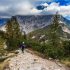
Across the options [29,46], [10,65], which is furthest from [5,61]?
[29,46]

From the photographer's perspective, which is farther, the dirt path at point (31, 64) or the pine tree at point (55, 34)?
the pine tree at point (55, 34)

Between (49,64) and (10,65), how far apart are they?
7.55m

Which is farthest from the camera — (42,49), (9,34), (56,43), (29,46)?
(9,34)

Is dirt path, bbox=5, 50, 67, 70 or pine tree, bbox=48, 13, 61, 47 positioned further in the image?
pine tree, bbox=48, 13, 61, 47

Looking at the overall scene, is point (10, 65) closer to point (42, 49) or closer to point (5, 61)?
point (5, 61)

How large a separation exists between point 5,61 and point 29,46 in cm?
2371

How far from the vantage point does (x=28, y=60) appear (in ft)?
158

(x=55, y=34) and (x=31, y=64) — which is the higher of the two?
(x=55, y=34)

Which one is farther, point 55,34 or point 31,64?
point 55,34

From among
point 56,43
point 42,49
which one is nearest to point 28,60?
point 42,49

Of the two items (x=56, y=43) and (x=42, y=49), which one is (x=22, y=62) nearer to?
(x=42, y=49)

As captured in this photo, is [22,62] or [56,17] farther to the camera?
[56,17]

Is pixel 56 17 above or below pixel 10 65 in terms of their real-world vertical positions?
above

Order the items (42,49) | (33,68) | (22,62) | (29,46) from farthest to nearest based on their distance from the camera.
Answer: (29,46)
(42,49)
(22,62)
(33,68)
